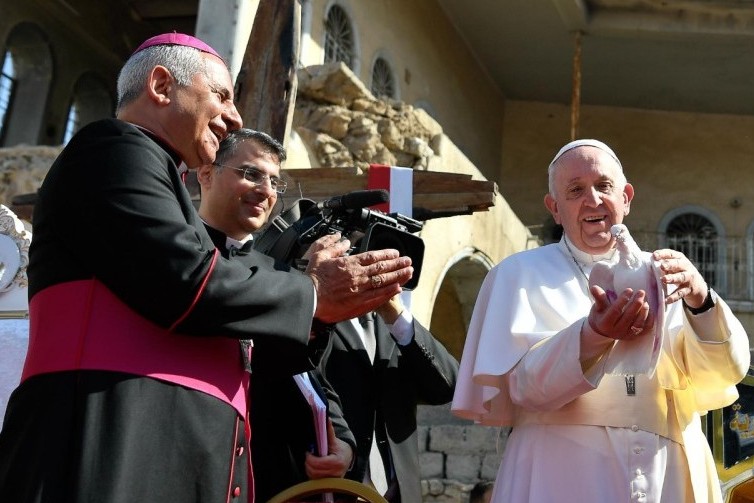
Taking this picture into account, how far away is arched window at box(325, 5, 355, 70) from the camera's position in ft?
44.5

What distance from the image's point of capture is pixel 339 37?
1398cm

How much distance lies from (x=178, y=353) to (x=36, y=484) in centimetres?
41

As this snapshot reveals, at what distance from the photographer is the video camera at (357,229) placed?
2.97m

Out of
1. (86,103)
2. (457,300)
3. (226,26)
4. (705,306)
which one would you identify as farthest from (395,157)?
(86,103)

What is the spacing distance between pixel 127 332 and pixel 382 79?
13.3 metres

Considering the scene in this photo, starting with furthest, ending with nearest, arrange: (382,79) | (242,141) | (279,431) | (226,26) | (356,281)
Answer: (382,79), (226,26), (242,141), (279,431), (356,281)

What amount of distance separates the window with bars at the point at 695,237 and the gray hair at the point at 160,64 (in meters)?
18.8

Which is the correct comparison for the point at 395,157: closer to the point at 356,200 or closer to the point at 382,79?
the point at 382,79

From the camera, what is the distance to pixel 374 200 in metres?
3.27

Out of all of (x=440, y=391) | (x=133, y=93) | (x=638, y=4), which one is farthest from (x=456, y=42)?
(x=133, y=93)

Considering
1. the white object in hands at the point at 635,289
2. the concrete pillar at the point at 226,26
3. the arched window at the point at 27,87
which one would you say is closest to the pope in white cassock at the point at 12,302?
the white object in hands at the point at 635,289

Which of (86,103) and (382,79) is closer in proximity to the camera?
(382,79)

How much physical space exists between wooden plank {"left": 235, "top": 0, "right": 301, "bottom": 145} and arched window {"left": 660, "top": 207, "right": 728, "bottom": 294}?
15103 mm

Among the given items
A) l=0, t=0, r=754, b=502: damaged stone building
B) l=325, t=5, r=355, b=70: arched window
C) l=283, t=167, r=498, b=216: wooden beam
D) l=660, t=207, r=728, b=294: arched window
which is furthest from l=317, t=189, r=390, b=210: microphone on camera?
l=660, t=207, r=728, b=294: arched window
